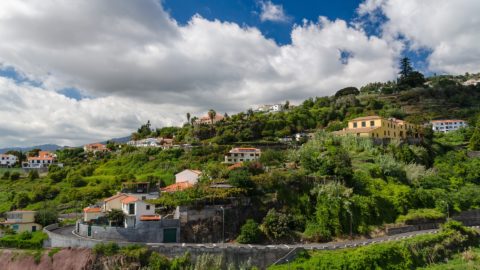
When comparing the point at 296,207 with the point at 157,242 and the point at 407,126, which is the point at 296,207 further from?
the point at 407,126

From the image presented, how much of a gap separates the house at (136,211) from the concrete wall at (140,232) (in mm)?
791

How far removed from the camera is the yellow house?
6172 centimetres

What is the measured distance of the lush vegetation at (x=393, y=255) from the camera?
3050 centimetres

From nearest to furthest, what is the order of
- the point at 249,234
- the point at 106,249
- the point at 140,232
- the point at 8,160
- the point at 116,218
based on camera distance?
the point at 106,249 → the point at 140,232 → the point at 249,234 → the point at 116,218 → the point at 8,160

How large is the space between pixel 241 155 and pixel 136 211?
33878 mm

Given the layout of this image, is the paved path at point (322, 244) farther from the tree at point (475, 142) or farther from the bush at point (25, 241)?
the tree at point (475, 142)

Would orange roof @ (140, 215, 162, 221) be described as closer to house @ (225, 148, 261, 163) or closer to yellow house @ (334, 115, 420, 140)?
house @ (225, 148, 261, 163)

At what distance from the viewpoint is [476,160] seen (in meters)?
59.2

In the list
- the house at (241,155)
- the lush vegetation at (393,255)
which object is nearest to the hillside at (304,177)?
the house at (241,155)

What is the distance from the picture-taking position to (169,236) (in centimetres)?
3509

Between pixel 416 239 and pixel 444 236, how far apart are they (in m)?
3.82

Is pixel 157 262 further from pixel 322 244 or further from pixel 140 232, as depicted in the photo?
pixel 322 244

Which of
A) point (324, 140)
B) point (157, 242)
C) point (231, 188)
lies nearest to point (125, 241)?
point (157, 242)

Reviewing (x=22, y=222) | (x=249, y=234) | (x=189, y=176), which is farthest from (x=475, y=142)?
(x=22, y=222)
